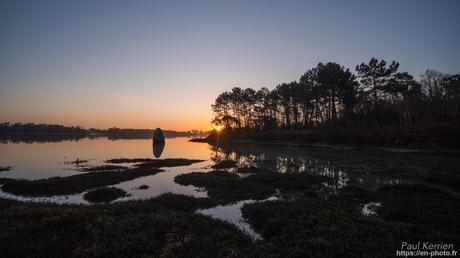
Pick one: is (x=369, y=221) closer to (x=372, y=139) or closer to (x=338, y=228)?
(x=338, y=228)

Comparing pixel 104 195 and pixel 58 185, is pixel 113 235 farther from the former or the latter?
pixel 58 185

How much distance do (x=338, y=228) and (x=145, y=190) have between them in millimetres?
16661

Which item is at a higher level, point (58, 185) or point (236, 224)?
point (58, 185)

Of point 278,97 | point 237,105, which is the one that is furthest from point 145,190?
point 237,105

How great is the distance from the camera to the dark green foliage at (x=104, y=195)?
63.3ft

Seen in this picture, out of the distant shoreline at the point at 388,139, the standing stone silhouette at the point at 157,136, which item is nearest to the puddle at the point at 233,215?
the distant shoreline at the point at 388,139

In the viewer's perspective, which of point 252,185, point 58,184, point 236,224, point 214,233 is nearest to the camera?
point 214,233

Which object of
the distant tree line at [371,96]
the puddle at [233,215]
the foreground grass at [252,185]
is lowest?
the puddle at [233,215]

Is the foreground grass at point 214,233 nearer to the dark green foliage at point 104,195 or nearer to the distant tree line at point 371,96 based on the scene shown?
the dark green foliage at point 104,195

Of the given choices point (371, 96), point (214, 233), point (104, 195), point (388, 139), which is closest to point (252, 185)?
point (104, 195)

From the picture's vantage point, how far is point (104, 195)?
2003cm

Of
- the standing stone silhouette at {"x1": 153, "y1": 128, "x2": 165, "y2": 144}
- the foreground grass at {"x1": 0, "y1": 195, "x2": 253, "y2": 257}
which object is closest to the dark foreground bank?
the foreground grass at {"x1": 0, "y1": 195, "x2": 253, "y2": 257}

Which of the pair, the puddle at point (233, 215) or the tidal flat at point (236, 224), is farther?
the puddle at point (233, 215)

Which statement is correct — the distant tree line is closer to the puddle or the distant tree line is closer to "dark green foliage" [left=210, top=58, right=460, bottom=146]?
"dark green foliage" [left=210, top=58, right=460, bottom=146]
